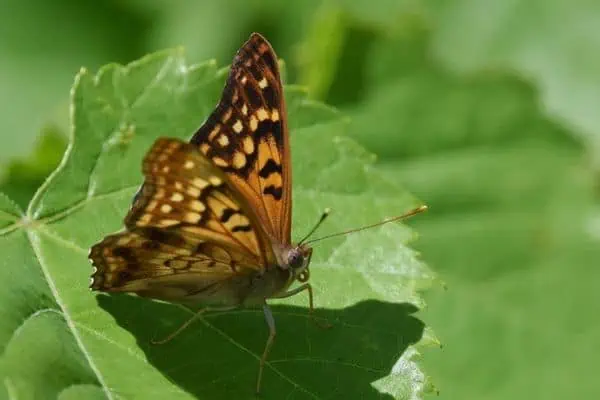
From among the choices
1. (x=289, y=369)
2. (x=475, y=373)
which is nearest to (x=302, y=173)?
(x=289, y=369)

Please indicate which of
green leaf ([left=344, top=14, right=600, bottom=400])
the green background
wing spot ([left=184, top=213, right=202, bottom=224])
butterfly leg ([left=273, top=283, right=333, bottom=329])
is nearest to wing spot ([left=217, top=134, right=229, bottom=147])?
wing spot ([left=184, top=213, right=202, bottom=224])

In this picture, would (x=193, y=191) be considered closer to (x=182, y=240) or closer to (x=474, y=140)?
(x=182, y=240)

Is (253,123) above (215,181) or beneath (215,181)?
above

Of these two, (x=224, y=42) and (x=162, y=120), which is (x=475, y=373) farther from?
(x=224, y=42)

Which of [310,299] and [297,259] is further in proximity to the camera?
[310,299]

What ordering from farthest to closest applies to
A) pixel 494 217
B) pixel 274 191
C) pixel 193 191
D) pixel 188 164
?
1. pixel 494 217
2. pixel 274 191
3. pixel 193 191
4. pixel 188 164

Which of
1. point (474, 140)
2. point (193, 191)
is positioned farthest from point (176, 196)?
point (474, 140)

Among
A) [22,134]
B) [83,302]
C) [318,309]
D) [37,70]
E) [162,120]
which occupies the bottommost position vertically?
[83,302]
